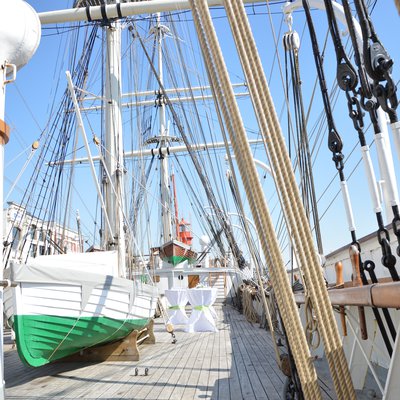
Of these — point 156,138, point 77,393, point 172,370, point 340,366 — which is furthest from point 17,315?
point 156,138

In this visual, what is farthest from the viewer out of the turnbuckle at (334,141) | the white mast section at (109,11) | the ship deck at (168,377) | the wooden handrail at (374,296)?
the white mast section at (109,11)

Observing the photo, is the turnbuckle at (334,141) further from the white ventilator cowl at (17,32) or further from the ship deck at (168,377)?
the white ventilator cowl at (17,32)

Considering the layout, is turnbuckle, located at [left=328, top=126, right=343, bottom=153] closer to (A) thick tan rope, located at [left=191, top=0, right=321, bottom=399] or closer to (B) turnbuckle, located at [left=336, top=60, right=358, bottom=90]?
(B) turnbuckle, located at [left=336, top=60, right=358, bottom=90]

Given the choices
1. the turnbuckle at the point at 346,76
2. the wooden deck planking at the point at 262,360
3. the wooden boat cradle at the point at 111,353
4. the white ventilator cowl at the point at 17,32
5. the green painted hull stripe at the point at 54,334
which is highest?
the white ventilator cowl at the point at 17,32

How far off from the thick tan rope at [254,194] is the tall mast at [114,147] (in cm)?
735

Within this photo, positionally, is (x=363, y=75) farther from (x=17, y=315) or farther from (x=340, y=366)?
(x=17, y=315)

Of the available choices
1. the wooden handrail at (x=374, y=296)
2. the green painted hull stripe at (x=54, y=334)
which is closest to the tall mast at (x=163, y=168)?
the green painted hull stripe at (x=54, y=334)

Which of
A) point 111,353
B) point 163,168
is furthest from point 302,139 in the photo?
point 163,168

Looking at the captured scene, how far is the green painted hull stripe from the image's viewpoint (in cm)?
486

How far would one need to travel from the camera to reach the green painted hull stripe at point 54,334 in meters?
4.86

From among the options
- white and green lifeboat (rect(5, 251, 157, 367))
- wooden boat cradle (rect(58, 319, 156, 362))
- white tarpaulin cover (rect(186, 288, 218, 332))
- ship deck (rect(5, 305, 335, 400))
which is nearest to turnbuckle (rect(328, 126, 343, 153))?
ship deck (rect(5, 305, 335, 400))

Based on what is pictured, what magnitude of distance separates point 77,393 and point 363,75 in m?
4.27

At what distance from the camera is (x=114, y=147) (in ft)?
34.2

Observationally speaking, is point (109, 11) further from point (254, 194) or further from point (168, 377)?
point (254, 194)
